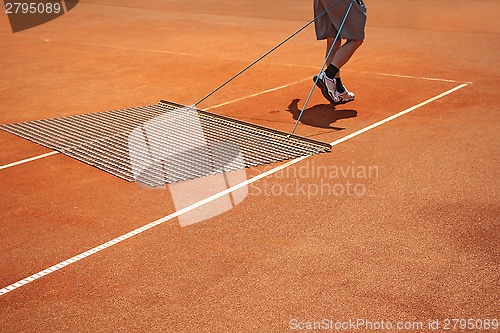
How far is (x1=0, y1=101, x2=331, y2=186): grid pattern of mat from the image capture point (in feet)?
16.8

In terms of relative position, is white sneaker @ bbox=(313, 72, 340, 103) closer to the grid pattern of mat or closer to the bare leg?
the bare leg

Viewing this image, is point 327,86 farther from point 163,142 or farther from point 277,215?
point 277,215

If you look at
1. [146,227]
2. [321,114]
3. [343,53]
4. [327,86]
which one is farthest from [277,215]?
[343,53]

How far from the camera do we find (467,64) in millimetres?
8242

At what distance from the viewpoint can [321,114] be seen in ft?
21.1

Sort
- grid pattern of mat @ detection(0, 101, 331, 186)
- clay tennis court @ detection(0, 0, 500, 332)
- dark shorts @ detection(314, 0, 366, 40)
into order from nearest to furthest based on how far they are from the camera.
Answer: clay tennis court @ detection(0, 0, 500, 332) < grid pattern of mat @ detection(0, 101, 331, 186) < dark shorts @ detection(314, 0, 366, 40)

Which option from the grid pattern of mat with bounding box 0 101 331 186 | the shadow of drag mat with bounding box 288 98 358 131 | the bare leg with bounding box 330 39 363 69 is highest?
the bare leg with bounding box 330 39 363 69

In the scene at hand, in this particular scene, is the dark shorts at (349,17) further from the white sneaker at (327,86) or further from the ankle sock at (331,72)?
the white sneaker at (327,86)

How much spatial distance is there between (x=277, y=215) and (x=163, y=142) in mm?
1754

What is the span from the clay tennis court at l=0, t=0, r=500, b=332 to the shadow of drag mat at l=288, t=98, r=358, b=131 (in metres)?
0.03

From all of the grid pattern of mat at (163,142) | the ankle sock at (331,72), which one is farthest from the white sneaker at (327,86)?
the grid pattern of mat at (163,142)

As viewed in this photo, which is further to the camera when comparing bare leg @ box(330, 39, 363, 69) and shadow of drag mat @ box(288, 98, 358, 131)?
bare leg @ box(330, 39, 363, 69)

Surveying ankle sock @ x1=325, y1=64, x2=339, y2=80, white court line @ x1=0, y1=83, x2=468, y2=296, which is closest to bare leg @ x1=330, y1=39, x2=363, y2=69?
ankle sock @ x1=325, y1=64, x2=339, y2=80

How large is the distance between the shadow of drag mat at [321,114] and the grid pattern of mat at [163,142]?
49cm
